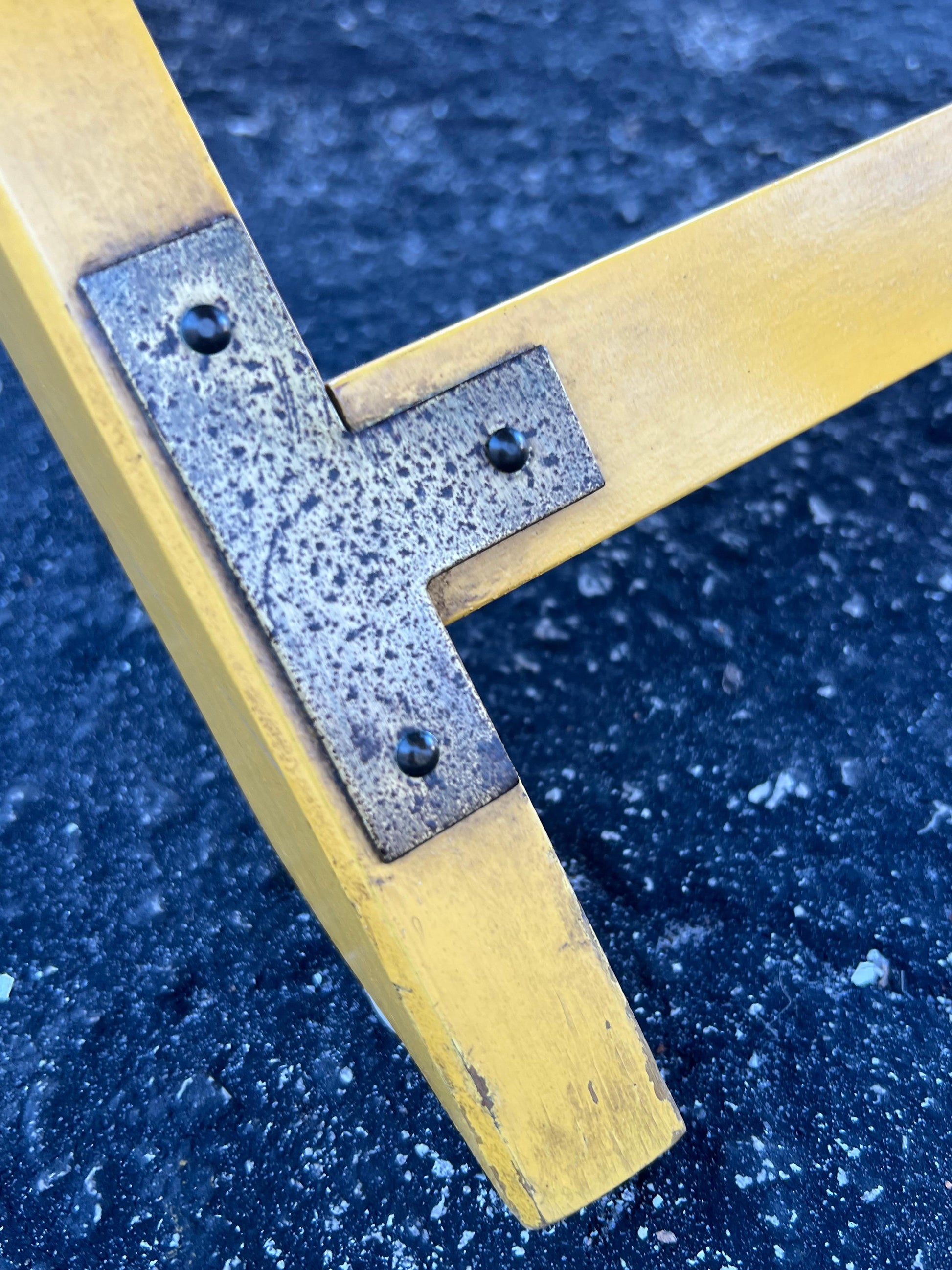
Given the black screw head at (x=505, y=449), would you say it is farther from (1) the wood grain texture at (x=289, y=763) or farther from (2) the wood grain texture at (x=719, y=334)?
(1) the wood grain texture at (x=289, y=763)

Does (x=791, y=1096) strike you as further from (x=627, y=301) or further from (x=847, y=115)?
(x=847, y=115)

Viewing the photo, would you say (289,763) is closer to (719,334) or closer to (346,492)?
(346,492)

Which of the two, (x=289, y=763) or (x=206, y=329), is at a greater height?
(x=206, y=329)

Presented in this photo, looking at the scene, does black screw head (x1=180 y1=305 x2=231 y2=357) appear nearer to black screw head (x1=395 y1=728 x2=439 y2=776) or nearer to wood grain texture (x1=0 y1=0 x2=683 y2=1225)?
wood grain texture (x1=0 y1=0 x2=683 y2=1225)

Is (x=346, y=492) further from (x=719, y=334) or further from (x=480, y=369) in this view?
(x=719, y=334)

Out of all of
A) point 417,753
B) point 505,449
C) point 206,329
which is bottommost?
point 417,753

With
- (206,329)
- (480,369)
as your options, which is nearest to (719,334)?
(480,369)

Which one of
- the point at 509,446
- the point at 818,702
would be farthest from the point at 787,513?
the point at 509,446
